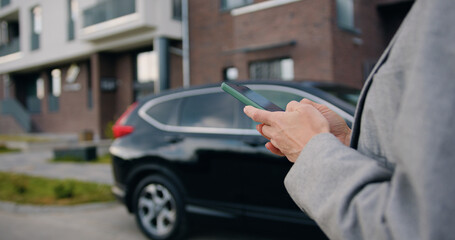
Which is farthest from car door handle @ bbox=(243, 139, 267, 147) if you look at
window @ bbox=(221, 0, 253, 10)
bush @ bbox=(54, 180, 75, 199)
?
window @ bbox=(221, 0, 253, 10)

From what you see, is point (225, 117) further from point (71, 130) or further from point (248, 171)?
point (71, 130)

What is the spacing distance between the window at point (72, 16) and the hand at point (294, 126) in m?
19.9

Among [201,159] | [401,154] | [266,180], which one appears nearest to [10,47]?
[201,159]

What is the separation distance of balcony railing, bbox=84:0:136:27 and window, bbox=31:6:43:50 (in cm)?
600

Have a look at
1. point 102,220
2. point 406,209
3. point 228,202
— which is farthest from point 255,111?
point 102,220

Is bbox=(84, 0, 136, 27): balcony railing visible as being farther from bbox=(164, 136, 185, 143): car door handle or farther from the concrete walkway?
bbox=(164, 136, 185, 143): car door handle

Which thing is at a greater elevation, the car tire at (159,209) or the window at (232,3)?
the window at (232,3)

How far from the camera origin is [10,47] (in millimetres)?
23078

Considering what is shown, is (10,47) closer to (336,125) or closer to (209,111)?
(209,111)

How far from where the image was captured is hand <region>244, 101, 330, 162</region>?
95 cm

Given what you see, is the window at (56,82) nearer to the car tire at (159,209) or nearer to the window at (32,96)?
the window at (32,96)

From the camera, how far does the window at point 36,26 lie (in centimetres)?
2095

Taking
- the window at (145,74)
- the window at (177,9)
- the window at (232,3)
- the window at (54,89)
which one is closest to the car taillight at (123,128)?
the window at (232,3)

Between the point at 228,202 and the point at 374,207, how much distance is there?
2778mm
